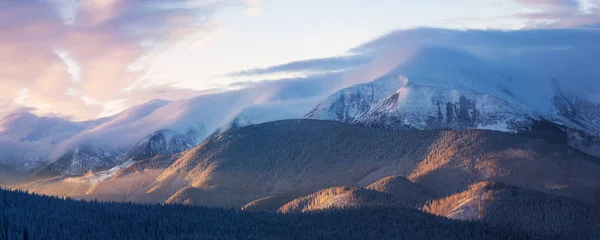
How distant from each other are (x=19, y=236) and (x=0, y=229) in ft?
17.3

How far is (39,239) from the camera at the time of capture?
19950 centimetres

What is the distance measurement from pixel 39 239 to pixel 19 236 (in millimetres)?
4514

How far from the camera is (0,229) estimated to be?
199 meters

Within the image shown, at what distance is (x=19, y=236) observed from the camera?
197000 mm

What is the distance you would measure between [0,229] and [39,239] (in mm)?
8704
